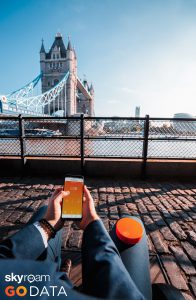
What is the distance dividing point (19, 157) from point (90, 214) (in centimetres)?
410

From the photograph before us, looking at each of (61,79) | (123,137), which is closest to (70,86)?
(61,79)

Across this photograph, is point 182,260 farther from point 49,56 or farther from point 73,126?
point 49,56

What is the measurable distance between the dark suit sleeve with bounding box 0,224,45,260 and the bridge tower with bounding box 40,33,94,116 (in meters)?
64.4

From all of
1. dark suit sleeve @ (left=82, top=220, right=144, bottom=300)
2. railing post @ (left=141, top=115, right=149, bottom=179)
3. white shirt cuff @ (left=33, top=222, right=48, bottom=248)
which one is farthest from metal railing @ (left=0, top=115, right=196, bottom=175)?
dark suit sleeve @ (left=82, top=220, right=144, bottom=300)

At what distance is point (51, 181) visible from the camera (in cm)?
414

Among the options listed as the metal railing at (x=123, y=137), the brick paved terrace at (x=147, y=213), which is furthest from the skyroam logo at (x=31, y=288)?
the metal railing at (x=123, y=137)

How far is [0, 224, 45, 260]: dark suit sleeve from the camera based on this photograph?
71 cm

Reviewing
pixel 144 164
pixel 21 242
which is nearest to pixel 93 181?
pixel 144 164

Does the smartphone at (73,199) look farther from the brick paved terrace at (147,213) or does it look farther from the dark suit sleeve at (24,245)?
the brick paved terrace at (147,213)

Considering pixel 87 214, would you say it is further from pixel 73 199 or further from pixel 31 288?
pixel 31 288

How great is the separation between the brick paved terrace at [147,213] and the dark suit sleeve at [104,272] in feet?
3.31

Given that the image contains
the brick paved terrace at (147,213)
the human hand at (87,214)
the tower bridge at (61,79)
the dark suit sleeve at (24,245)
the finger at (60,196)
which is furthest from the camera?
the tower bridge at (61,79)

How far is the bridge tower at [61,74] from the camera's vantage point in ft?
220

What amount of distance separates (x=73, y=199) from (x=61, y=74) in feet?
257
